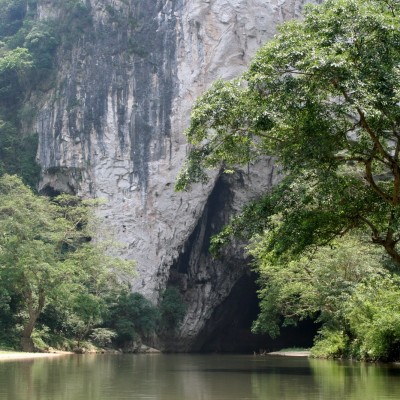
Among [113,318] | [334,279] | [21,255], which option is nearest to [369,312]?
[334,279]

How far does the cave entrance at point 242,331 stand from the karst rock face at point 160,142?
A: 1556mm

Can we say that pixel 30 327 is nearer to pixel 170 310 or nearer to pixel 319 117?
pixel 170 310

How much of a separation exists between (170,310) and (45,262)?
34.1 feet

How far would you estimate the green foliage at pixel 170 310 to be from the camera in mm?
34469

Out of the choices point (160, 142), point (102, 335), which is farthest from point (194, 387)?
point (160, 142)

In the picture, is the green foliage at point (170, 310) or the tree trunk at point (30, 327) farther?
the green foliage at point (170, 310)

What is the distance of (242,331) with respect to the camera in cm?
4091

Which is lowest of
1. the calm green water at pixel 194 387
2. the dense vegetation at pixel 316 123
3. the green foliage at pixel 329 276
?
the calm green water at pixel 194 387

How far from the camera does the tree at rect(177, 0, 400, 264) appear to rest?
10.2 meters

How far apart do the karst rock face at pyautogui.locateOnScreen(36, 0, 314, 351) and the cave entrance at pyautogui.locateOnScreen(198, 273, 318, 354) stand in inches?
61.3

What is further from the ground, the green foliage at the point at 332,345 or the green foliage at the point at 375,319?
the green foliage at the point at 375,319

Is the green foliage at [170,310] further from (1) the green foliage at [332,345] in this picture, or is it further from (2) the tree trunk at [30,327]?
(1) the green foliage at [332,345]

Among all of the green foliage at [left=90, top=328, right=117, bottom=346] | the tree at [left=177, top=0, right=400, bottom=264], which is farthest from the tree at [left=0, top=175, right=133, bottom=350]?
the tree at [left=177, top=0, right=400, bottom=264]

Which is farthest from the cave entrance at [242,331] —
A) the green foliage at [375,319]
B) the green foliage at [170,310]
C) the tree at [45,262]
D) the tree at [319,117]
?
the tree at [319,117]
